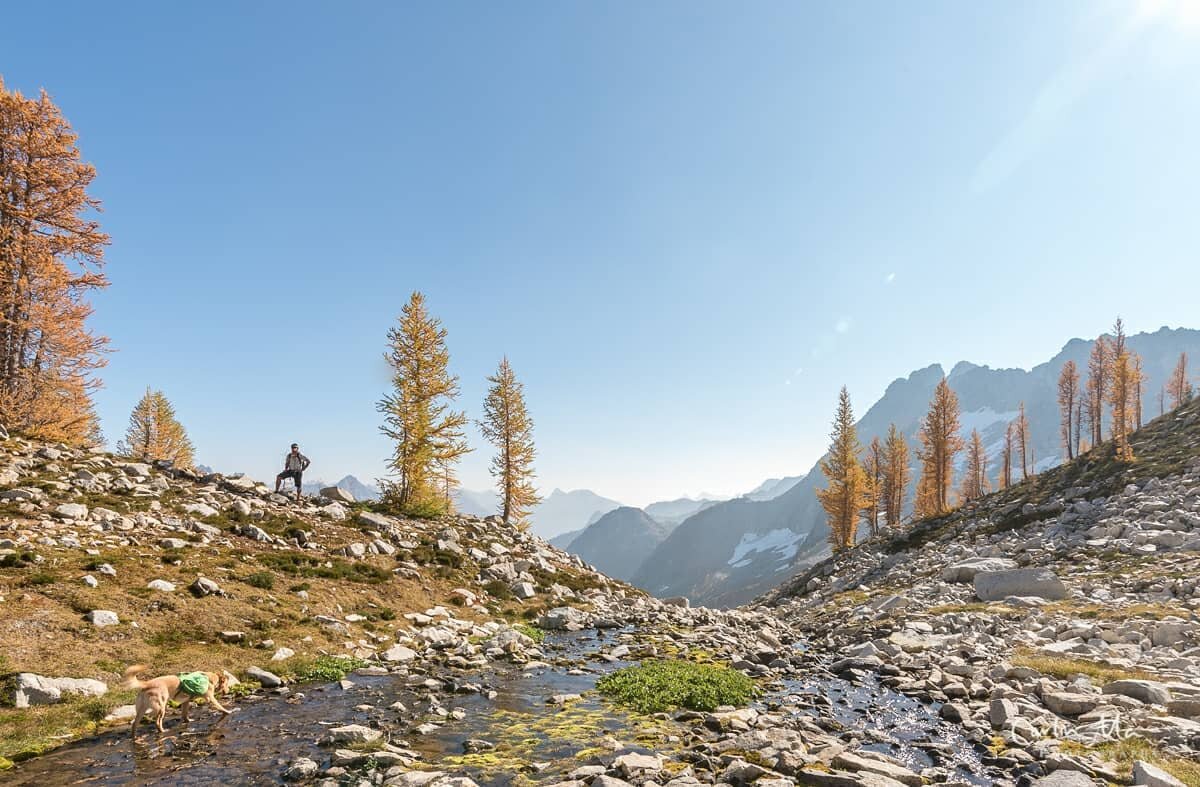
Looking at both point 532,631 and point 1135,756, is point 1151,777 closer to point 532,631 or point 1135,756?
point 1135,756

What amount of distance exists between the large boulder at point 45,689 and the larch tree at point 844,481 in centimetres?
6059

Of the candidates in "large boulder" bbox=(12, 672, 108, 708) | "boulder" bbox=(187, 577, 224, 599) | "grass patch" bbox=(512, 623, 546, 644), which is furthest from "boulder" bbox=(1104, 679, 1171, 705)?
"boulder" bbox=(187, 577, 224, 599)

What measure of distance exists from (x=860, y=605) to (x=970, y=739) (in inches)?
873

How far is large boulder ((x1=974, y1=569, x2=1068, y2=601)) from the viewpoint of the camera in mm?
22766

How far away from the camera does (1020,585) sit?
23.7m

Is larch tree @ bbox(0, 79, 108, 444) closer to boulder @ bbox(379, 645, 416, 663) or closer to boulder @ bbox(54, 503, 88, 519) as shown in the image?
boulder @ bbox(54, 503, 88, 519)

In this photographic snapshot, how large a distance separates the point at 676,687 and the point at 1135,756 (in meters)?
7.82

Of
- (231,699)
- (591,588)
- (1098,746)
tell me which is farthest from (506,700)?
(591,588)

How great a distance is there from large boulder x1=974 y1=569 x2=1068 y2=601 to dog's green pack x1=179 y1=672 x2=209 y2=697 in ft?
96.3

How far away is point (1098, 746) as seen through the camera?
27.6ft

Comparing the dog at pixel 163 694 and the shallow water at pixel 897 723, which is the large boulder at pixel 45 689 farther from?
the shallow water at pixel 897 723

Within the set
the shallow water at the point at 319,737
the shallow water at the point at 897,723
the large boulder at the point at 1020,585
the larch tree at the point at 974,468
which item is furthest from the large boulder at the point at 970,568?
the larch tree at the point at 974,468

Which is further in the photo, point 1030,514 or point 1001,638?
point 1030,514

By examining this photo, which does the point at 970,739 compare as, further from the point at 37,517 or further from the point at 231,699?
the point at 37,517
